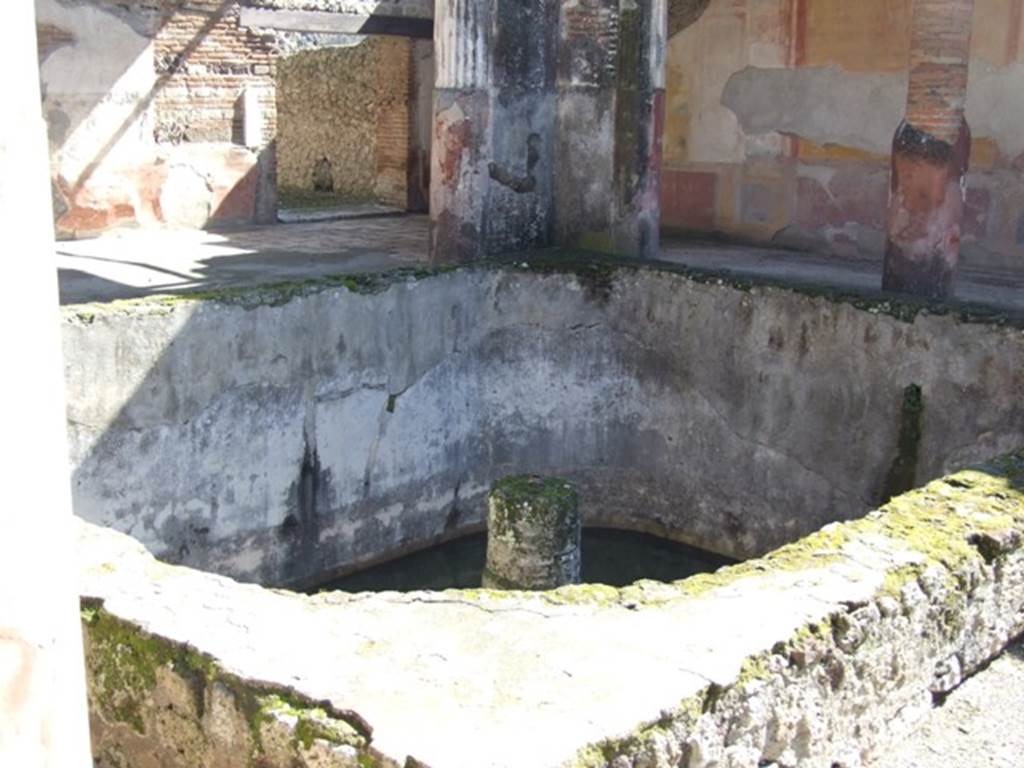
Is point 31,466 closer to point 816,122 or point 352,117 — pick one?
point 816,122

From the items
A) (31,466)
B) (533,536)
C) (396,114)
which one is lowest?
(533,536)

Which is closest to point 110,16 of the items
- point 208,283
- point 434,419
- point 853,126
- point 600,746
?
point 208,283

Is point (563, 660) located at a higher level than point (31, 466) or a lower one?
lower

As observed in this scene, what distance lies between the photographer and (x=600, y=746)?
2.68m

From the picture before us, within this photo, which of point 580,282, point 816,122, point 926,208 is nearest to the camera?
point 926,208

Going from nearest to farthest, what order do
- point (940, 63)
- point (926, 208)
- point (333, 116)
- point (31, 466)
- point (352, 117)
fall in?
point (31, 466) → point (940, 63) → point (926, 208) → point (352, 117) → point (333, 116)

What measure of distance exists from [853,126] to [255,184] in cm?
515

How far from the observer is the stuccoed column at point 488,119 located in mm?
8844

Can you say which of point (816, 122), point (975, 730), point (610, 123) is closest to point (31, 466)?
point (975, 730)

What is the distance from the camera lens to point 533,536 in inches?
273

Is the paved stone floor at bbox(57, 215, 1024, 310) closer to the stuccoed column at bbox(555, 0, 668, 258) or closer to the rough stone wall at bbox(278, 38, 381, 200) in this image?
the stuccoed column at bbox(555, 0, 668, 258)

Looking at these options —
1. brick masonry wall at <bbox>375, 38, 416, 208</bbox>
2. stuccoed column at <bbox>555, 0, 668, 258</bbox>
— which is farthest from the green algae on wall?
brick masonry wall at <bbox>375, 38, 416, 208</bbox>

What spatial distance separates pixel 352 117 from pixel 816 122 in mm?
6200

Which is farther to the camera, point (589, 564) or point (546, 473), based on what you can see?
point (546, 473)
